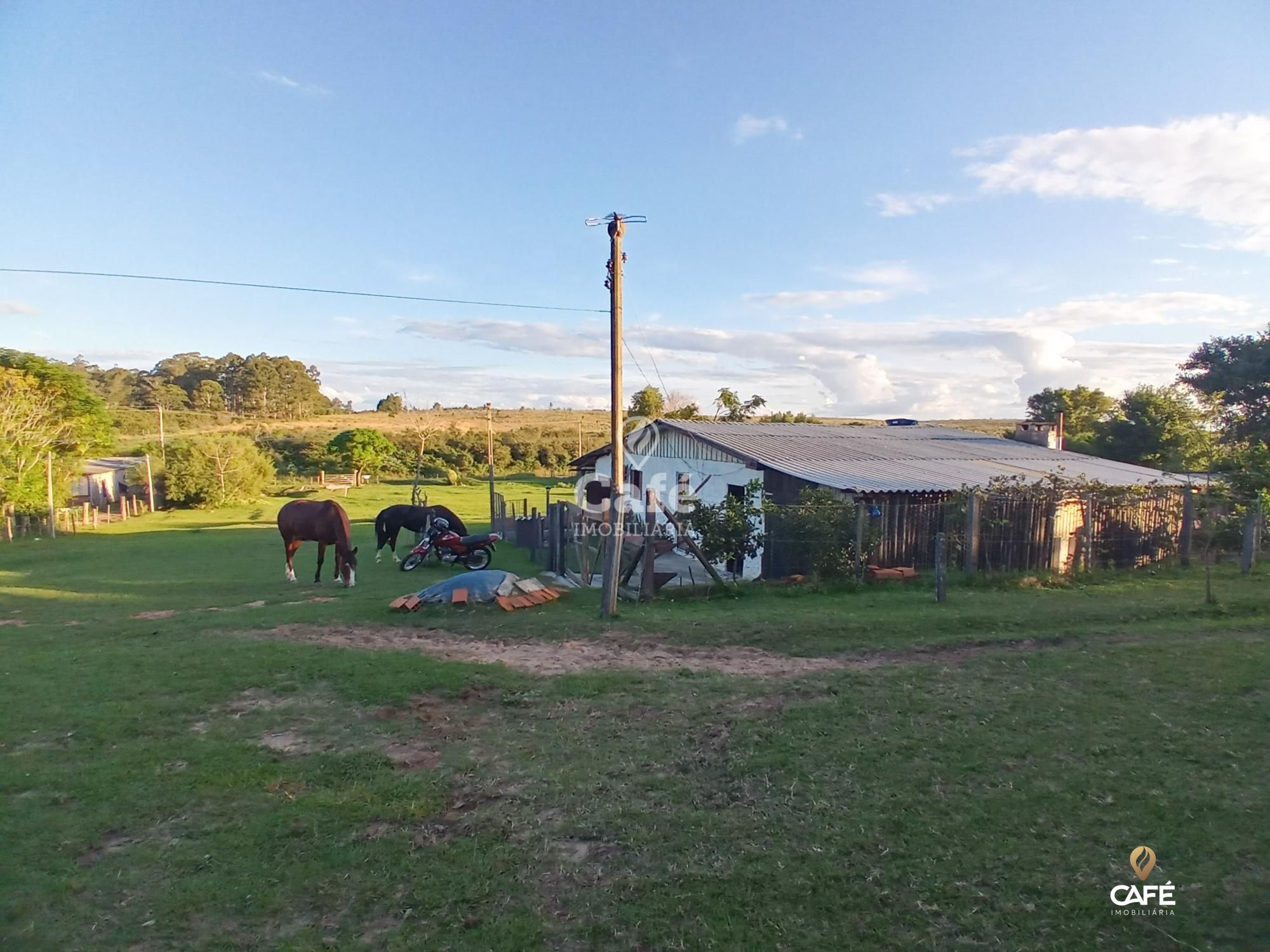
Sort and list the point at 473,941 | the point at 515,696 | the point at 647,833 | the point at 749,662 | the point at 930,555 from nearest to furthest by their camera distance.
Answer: the point at 473,941 < the point at 647,833 < the point at 515,696 < the point at 749,662 < the point at 930,555

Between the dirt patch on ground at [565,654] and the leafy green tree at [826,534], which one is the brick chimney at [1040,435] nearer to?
the leafy green tree at [826,534]

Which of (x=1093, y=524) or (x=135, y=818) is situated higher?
(x=1093, y=524)

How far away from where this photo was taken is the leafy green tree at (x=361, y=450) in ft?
169

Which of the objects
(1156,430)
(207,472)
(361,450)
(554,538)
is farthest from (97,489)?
(1156,430)

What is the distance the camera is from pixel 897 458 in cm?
1969

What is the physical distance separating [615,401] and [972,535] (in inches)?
276

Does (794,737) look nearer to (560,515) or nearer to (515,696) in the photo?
(515,696)

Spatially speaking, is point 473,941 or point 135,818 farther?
point 135,818

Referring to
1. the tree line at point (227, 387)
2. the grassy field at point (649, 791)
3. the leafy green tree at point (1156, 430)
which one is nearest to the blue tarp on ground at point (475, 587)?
the grassy field at point (649, 791)

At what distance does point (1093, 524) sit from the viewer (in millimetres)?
14969

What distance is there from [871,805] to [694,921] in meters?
1.68

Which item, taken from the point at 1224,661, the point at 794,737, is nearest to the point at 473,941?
the point at 794,737

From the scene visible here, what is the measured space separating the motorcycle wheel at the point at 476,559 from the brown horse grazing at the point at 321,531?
2.73 meters

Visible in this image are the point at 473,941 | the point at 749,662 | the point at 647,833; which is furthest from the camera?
the point at 749,662
